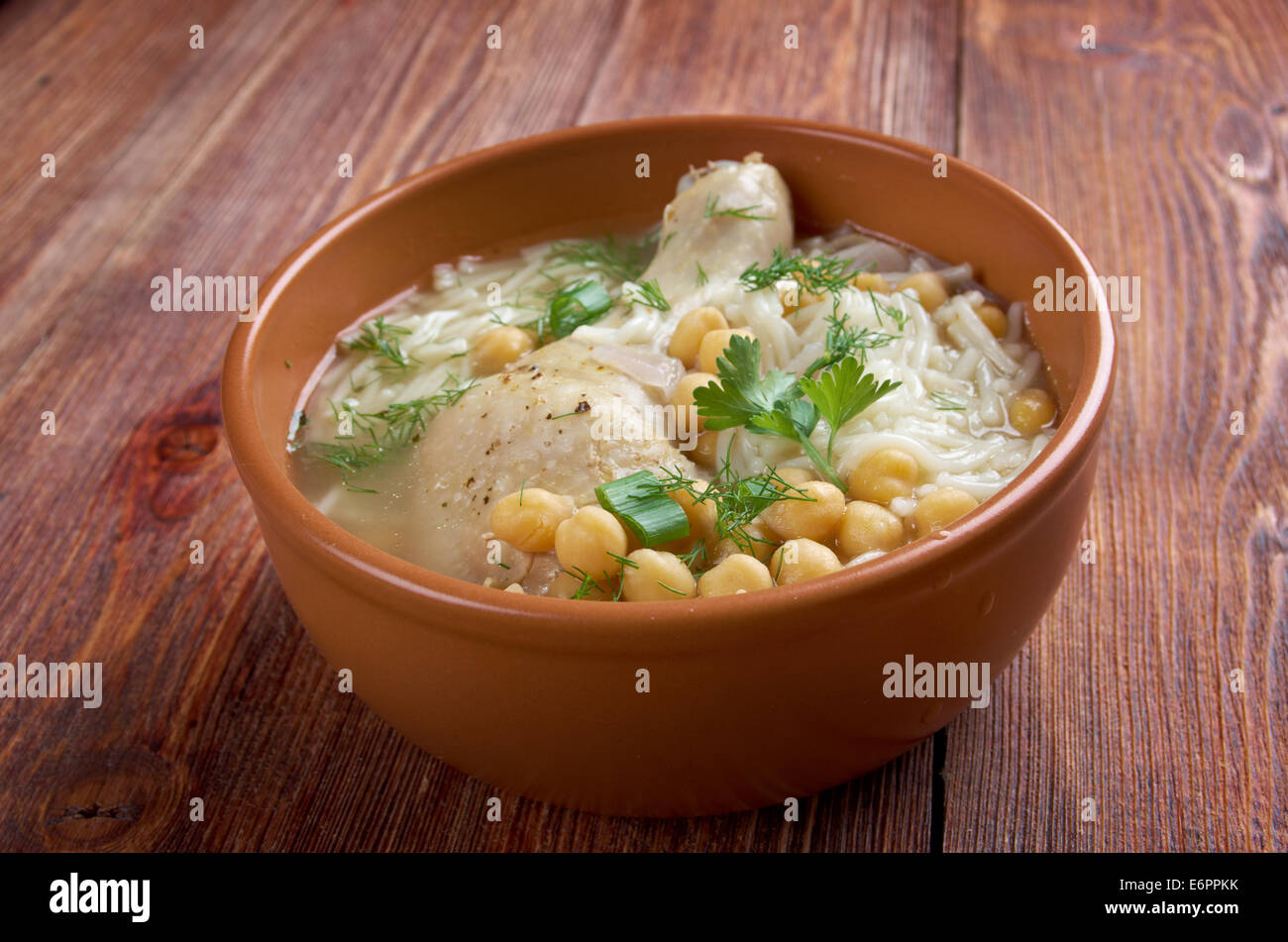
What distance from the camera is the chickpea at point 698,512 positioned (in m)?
2.77

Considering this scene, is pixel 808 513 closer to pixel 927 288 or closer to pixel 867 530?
pixel 867 530

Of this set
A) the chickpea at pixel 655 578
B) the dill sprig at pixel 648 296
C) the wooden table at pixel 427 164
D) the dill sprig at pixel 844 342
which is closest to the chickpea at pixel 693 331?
the dill sprig at pixel 648 296

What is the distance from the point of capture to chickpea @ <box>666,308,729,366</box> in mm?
3334

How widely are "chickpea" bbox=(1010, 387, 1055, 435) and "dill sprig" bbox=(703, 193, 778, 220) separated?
0.93 meters

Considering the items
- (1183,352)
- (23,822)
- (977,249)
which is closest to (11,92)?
(23,822)

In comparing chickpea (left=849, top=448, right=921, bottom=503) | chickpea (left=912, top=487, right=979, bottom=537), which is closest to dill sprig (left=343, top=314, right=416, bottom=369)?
chickpea (left=849, top=448, right=921, bottom=503)

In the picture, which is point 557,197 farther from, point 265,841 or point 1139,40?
point 1139,40

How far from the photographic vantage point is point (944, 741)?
113 inches

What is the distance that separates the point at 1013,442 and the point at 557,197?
1596 millimetres

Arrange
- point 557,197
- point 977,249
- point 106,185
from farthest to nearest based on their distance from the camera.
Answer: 1. point 106,185
2. point 557,197
3. point 977,249

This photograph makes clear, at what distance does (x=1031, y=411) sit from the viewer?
3158 millimetres

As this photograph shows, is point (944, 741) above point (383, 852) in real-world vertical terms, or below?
above

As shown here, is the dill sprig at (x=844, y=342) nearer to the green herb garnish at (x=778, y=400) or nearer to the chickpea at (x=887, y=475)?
the green herb garnish at (x=778, y=400)

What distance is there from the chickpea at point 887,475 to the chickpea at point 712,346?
0.50m
